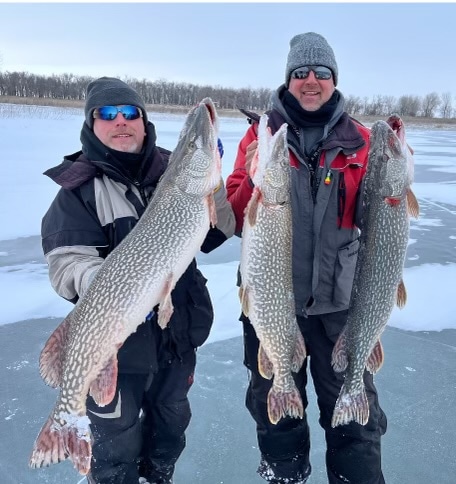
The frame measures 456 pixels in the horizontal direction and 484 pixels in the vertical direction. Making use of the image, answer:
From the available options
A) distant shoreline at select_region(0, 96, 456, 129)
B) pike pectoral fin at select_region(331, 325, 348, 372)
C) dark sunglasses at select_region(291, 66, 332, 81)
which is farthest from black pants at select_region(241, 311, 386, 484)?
distant shoreline at select_region(0, 96, 456, 129)

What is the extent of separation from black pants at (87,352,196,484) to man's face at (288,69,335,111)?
4.86ft

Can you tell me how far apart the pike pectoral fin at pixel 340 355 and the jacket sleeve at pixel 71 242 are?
1224mm

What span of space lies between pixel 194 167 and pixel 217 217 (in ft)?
0.97

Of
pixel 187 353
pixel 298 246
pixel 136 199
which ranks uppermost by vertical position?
pixel 136 199

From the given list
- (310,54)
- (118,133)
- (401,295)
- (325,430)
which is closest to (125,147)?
(118,133)

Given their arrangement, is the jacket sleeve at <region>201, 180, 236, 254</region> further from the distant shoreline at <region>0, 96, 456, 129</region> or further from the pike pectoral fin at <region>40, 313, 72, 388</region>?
the distant shoreline at <region>0, 96, 456, 129</region>

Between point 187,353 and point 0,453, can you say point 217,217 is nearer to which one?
point 187,353

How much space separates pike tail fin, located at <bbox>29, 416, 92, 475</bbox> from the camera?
6.12ft

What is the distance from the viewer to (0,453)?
8.50 ft

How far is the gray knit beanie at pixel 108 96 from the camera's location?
227 centimetres

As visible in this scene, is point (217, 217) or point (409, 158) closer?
point (409, 158)

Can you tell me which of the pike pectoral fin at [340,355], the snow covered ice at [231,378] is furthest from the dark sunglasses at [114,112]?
the snow covered ice at [231,378]

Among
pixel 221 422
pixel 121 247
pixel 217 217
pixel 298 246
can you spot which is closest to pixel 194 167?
pixel 217 217

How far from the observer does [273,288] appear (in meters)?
2.26
